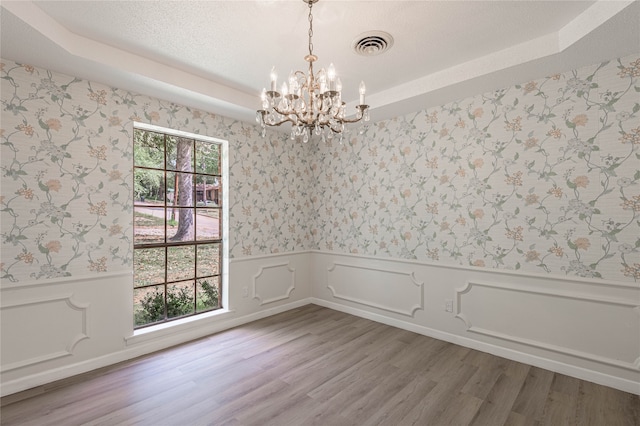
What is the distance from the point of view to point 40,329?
7.86 feet

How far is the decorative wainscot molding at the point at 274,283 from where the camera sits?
3.95 m

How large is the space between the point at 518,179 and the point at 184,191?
11.2ft

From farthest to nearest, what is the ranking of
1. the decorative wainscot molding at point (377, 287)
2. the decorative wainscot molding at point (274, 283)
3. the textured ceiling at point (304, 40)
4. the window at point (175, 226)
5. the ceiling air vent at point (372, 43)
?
1. the decorative wainscot molding at point (274, 283)
2. the decorative wainscot molding at point (377, 287)
3. the window at point (175, 226)
4. the ceiling air vent at point (372, 43)
5. the textured ceiling at point (304, 40)

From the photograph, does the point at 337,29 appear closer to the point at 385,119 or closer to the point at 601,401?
the point at 385,119

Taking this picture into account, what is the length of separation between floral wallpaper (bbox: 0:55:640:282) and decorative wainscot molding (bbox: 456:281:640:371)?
23cm

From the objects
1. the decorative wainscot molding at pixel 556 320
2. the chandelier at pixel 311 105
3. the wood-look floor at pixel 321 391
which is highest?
the chandelier at pixel 311 105

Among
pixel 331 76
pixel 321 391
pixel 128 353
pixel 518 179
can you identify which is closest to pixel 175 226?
pixel 128 353

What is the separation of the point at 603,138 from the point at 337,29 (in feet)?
7.34

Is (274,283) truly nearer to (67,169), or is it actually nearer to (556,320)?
(67,169)

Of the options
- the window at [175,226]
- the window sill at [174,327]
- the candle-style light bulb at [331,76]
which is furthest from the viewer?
the window at [175,226]

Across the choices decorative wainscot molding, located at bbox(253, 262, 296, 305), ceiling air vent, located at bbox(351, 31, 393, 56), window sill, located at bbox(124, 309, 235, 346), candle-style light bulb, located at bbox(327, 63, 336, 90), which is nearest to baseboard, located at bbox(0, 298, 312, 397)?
window sill, located at bbox(124, 309, 235, 346)

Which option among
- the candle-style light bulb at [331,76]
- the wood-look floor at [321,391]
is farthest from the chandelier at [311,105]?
the wood-look floor at [321,391]

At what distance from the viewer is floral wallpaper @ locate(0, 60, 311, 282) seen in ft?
7.57

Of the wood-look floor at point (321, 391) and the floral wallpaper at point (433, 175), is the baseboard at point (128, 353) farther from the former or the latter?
the floral wallpaper at point (433, 175)
